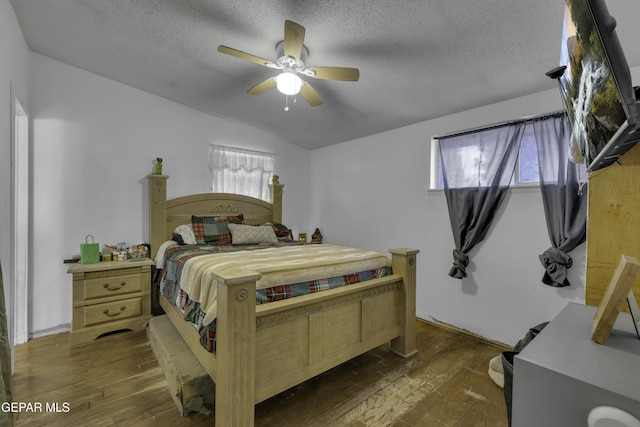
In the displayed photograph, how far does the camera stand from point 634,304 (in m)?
0.95

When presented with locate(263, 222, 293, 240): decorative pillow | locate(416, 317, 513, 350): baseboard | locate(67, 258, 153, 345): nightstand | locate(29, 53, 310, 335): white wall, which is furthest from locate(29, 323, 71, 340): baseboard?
locate(416, 317, 513, 350): baseboard

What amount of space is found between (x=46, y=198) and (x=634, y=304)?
13.9 feet

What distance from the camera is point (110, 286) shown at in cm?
276

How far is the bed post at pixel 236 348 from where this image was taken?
1.41 meters

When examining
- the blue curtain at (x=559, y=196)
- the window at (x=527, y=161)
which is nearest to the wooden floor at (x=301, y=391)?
the blue curtain at (x=559, y=196)

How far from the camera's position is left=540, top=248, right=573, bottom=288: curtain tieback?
2.24 m

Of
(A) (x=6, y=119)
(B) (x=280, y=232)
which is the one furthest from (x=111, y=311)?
(B) (x=280, y=232)

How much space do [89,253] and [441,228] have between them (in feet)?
12.0

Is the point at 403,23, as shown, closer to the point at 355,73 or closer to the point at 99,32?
the point at 355,73

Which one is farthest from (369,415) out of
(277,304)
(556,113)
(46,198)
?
(46,198)

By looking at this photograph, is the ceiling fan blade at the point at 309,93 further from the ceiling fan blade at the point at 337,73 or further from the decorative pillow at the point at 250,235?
the decorative pillow at the point at 250,235

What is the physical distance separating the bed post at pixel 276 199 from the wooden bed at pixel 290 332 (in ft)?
6.41

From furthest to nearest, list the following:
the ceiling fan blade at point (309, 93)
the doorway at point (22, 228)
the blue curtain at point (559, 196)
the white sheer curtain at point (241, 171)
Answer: the white sheer curtain at point (241, 171) < the doorway at point (22, 228) < the ceiling fan blade at point (309, 93) < the blue curtain at point (559, 196)

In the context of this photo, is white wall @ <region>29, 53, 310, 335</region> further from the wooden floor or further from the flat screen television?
the flat screen television
